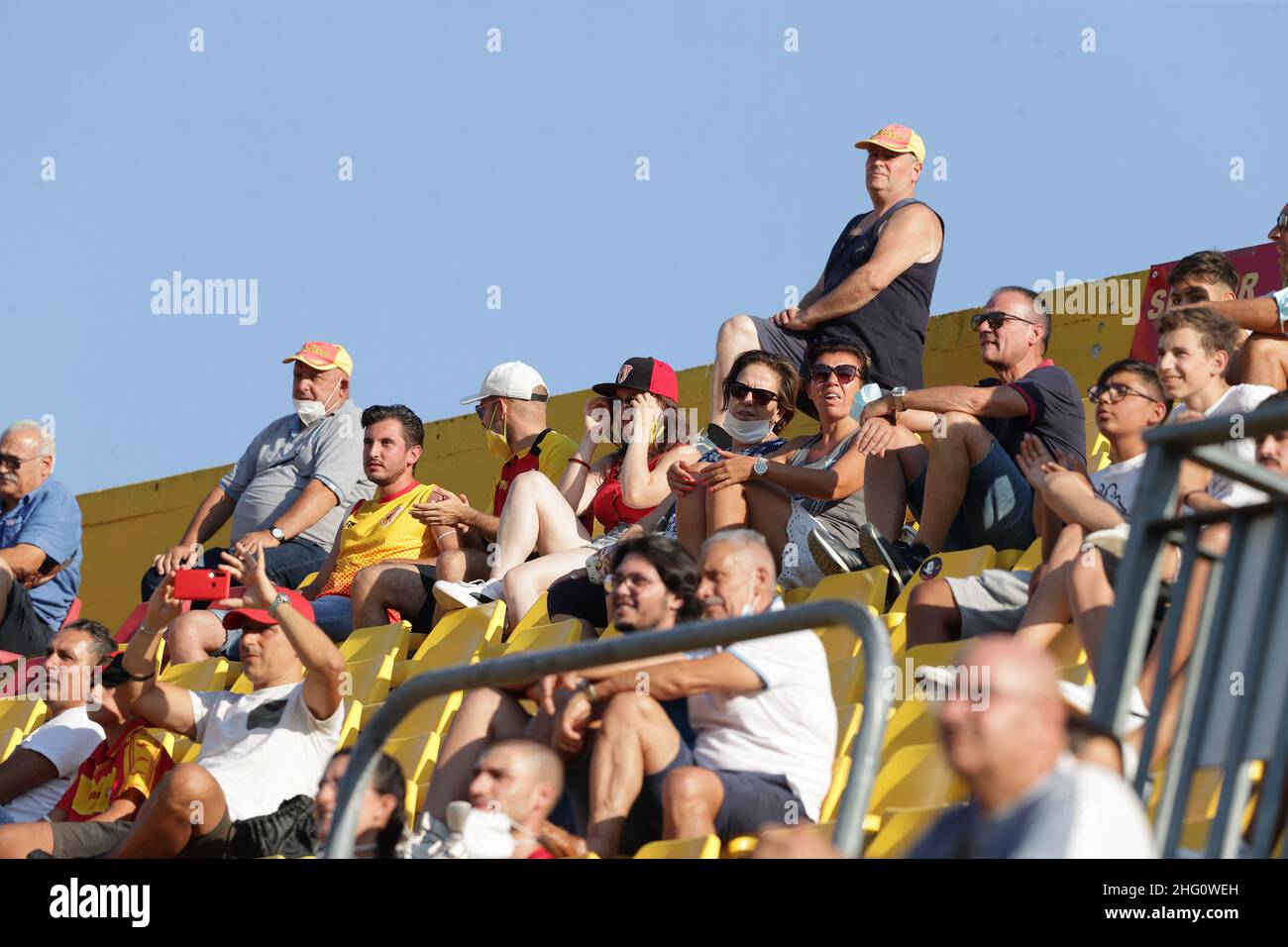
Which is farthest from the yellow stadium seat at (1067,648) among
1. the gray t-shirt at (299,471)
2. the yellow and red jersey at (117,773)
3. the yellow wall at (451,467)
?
the gray t-shirt at (299,471)

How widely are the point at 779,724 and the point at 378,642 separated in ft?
7.69

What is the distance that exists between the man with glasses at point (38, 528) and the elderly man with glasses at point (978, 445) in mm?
3678

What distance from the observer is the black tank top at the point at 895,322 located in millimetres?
6297

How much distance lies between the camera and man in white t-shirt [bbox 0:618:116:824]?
5566 millimetres

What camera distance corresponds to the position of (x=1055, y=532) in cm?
471

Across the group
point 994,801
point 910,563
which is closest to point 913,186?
point 910,563

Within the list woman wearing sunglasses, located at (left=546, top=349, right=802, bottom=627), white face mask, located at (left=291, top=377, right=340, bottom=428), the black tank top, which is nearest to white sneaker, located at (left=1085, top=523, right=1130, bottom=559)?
woman wearing sunglasses, located at (left=546, top=349, right=802, bottom=627)

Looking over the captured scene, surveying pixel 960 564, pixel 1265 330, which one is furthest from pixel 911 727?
pixel 1265 330

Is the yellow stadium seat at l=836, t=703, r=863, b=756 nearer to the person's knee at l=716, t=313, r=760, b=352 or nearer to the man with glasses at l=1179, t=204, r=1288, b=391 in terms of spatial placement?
the man with glasses at l=1179, t=204, r=1288, b=391

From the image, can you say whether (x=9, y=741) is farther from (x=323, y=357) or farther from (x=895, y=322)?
(x=895, y=322)

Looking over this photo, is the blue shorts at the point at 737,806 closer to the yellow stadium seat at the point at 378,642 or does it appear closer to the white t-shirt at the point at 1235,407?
the white t-shirt at the point at 1235,407

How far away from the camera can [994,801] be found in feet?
7.27

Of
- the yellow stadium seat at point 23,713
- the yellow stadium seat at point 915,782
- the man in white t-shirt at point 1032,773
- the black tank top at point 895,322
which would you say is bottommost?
the yellow stadium seat at point 23,713
